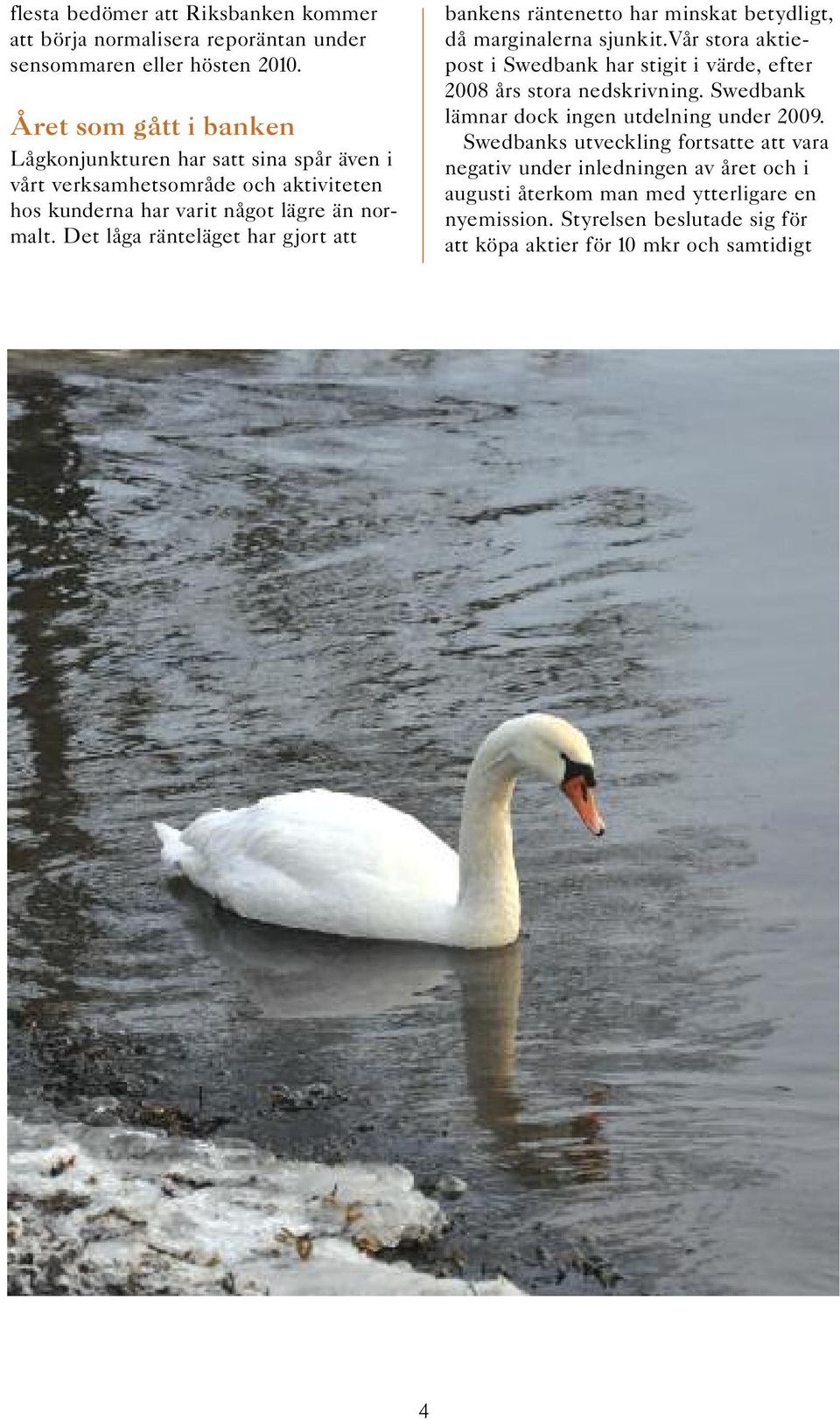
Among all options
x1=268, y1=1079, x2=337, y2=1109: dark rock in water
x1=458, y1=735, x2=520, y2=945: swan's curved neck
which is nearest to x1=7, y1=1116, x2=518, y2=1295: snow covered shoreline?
x1=268, y1=1079, x2=337, y2=1109: dark rock in water

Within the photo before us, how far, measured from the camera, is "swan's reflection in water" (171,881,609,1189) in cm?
813

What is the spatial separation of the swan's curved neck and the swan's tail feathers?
1.41 m

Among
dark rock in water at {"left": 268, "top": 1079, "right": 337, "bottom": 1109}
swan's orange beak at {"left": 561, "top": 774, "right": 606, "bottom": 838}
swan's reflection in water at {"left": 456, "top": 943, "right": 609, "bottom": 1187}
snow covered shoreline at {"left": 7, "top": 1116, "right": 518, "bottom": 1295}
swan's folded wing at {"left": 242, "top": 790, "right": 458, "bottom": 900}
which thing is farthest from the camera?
swan's folded wing at {"left": 242, "top": 790, "right": 458, "bottom": 900}

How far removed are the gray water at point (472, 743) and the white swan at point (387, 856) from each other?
152 mm

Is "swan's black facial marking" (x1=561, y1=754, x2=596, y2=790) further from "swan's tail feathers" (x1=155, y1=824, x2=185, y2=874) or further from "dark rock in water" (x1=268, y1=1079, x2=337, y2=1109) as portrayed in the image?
"swan's tail feathers" (x1=155, y1=824, x2=185, y2=874)

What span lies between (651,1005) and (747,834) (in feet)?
5.54

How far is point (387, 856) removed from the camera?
32.9ft

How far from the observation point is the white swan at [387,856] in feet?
31.8

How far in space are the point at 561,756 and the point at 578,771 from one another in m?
0.10

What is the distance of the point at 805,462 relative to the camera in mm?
14469
